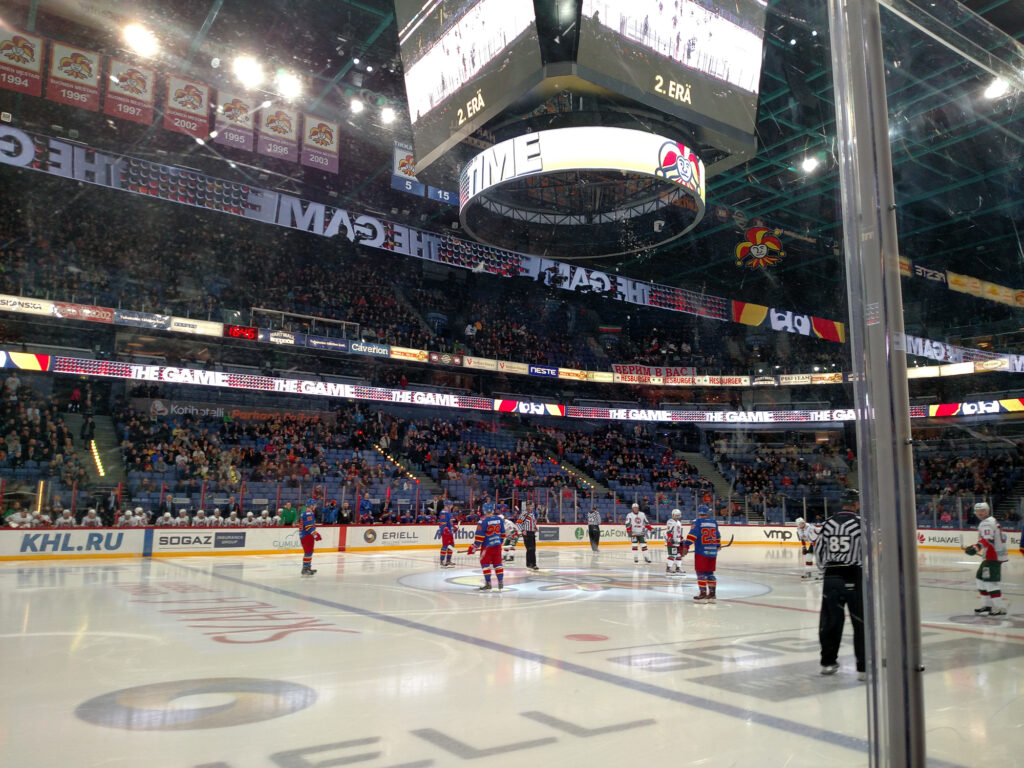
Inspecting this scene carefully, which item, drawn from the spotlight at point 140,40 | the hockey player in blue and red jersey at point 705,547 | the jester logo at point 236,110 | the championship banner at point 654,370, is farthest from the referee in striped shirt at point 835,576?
the championship banner at point 654,370

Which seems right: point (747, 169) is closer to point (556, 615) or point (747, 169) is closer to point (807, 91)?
point (807, 91)

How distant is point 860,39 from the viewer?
2135 mm

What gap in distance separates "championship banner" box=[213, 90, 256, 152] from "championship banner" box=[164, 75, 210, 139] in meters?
0.33

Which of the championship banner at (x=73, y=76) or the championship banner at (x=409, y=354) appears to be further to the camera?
the championship banner at (x=409, y=354)

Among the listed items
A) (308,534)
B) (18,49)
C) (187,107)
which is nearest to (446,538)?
(308,534)

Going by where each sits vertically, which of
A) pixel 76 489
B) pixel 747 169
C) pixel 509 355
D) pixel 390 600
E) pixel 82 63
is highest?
pixel 82 63

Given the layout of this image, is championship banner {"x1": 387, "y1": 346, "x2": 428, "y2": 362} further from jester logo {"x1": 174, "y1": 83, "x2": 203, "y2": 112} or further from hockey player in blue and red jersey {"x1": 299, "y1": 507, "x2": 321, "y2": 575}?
hockey player in blue and red jersey {"x1": 299, "y1": 507, "x2": 321, "y2": 575}

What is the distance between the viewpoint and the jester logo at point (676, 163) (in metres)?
11.8

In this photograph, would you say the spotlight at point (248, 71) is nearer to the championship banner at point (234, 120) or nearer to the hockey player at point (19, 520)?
the championship banner at point (234, 120)

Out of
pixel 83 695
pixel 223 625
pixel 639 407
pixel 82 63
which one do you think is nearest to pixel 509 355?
pixel 639 407

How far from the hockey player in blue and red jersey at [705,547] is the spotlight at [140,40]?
13.8m

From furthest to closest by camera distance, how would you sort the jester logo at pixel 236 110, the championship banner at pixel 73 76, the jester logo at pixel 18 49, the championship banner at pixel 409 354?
the championship banner at pixel 409 354 → the jester logo at pixel 236 110 → the championship banner at pixel 73 76 → the jester logo at pixel 18 49

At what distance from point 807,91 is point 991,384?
122 cm

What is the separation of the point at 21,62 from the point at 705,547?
16.7 meters
